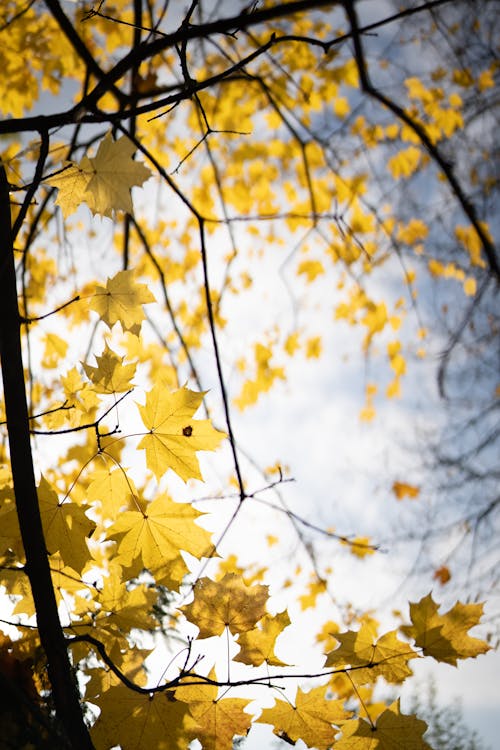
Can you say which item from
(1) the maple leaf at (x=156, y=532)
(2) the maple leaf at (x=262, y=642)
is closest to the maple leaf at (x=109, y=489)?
(1) the maple leaf at (x=156, y=532)

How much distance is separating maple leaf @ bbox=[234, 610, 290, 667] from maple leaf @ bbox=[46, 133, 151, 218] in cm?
82

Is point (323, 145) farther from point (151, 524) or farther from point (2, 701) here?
point (2, 701)

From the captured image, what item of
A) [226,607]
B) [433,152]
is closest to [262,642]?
[226,607]

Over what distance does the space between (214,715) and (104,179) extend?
40.0 inches

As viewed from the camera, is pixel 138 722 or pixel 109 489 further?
pixel 109 489

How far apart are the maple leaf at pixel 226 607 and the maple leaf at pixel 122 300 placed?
577 millimetres

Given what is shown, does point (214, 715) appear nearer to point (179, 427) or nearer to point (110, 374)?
point (179, 427)

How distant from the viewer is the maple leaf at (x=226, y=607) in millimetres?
1010

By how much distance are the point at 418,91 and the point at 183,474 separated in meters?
4.28

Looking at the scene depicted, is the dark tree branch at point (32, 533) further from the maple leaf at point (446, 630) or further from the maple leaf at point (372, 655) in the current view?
the maple leaf at point (446, 630)

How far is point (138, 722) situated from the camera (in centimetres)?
96

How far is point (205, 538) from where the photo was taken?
99cm

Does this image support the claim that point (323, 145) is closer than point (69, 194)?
No

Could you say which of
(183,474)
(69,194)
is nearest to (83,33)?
(69,194)
